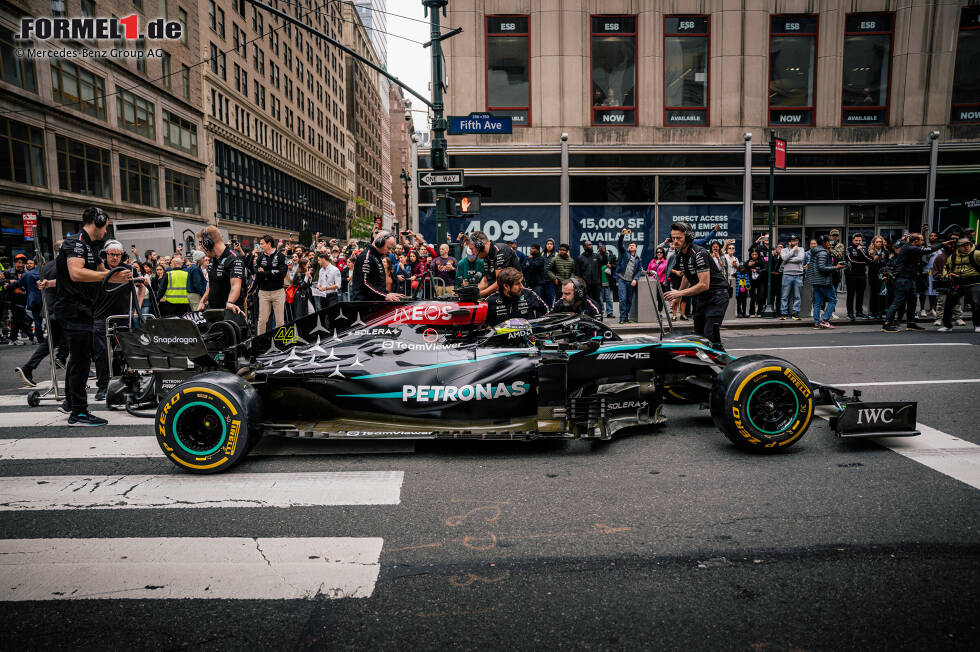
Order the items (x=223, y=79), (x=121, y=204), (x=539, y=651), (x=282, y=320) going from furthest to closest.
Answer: (x=223, y=79), (x=121, y=204), (x=282, y=320), (x=539, y=651)

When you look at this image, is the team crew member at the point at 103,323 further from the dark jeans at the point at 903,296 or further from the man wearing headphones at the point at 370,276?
the dark jeans at the point at 903,296

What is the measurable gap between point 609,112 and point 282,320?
13103mm

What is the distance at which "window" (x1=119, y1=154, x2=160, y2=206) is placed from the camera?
3459cm

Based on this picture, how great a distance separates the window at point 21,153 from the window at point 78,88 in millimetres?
2626

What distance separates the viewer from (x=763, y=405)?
4750 millimetres

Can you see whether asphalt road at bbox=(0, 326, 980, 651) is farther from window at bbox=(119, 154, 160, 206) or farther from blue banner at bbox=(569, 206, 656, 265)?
window at bbox=(119, 154, 160, 206)

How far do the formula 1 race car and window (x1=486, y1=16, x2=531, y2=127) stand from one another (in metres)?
16.3

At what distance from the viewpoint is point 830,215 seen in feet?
66.9

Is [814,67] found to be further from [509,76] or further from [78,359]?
[78,359]

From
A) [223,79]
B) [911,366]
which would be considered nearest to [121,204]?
[223,79]

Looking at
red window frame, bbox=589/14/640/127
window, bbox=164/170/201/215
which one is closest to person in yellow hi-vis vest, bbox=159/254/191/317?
red window frame, bbox=589/14/640/127

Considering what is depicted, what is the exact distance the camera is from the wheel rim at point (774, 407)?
4.71 meters

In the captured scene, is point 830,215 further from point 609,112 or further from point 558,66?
point 558,66

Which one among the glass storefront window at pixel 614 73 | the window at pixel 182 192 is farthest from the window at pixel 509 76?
the window at pixel 182 192
